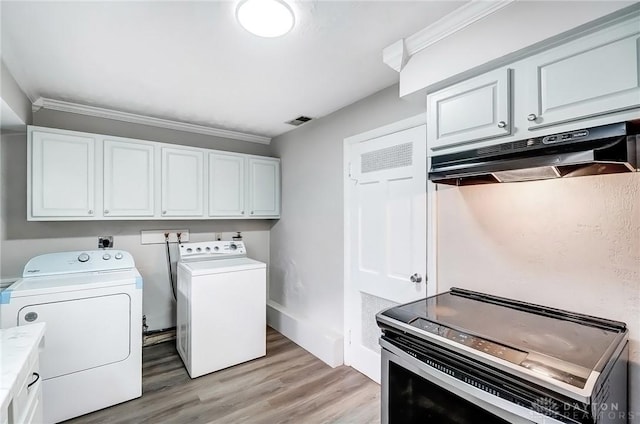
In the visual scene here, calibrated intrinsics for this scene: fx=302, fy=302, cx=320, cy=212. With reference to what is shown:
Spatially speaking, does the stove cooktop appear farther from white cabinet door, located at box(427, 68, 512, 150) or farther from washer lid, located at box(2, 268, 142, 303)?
washer lid, located at box(2, 268, 142, 303)

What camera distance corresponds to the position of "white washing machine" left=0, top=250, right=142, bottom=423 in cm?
202

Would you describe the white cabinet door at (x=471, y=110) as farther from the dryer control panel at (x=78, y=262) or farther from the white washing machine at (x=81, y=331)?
the dryer control panel at (x=78, y=262)

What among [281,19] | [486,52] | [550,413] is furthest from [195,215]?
[550,413]

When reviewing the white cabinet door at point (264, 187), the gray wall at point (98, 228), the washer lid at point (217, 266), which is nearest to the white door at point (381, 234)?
the washer lid at point (217, 266)

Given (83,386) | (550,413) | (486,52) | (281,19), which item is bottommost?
(83,386)

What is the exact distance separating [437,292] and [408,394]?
79cm

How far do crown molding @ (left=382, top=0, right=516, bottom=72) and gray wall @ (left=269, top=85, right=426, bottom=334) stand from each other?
18.4 inches

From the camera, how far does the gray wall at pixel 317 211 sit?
2.64 meters

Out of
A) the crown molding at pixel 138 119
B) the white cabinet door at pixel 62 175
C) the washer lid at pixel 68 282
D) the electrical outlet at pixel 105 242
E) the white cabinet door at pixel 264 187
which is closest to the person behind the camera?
the washer lid at pixel 68 282

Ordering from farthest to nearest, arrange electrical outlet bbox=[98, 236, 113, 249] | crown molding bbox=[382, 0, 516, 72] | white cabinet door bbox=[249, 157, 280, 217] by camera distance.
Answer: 1. white cabinet door bbox=[249, 157, 280, 217]
2. electrical outlet bbox=[98, 236, 113, 249]
3. crown molding bbox=[382, 0, 516, 72]

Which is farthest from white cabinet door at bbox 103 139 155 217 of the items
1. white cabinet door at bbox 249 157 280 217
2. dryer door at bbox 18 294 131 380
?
white cabinet door at bbox 249 157 280 217

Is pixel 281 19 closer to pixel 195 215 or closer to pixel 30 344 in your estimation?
pixel 30 344

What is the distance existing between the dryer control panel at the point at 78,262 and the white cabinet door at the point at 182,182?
554mm

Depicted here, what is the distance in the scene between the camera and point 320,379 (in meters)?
2.54
